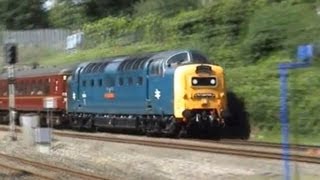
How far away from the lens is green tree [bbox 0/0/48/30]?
9075 centimetres

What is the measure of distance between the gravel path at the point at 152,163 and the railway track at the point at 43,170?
47 cm

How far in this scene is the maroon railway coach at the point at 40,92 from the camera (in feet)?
114

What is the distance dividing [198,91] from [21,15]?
2717 inches

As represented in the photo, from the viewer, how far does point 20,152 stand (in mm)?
23906

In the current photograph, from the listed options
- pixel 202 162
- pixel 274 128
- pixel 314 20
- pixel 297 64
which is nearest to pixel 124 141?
pixel 274 128

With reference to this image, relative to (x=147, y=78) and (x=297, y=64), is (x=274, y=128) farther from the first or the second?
(x=297, y=64)

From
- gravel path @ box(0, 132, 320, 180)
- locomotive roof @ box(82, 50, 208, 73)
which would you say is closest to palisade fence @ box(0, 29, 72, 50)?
locomotive roof @ box(82, 50, 208, 73)

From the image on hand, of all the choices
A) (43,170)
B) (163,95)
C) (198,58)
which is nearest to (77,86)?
(163,95)

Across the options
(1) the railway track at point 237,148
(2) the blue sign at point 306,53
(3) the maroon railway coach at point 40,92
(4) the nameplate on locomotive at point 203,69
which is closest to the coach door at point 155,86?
(4) the nameplate on locomotive at point 203,69

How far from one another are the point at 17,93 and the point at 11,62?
13.3m

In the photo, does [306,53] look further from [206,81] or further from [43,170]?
[206,81]

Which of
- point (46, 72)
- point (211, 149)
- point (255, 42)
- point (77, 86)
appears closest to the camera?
point (211, 149)

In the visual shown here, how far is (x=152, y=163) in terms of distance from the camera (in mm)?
18641

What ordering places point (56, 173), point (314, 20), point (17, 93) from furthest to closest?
point (17, 93), point (314, 20), point (56, 173)
